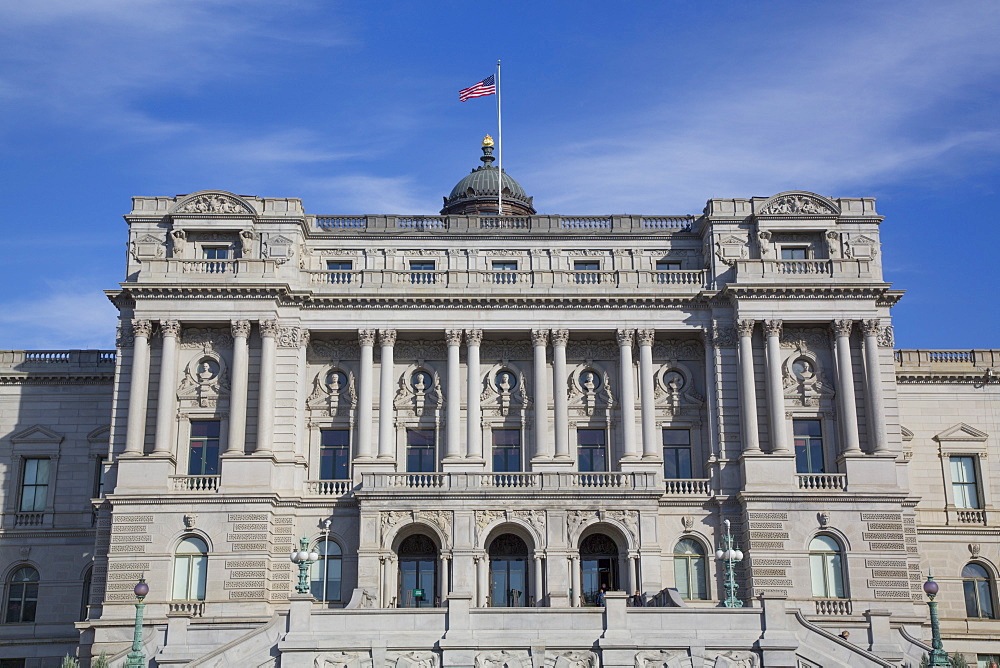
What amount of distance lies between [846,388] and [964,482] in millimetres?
10869

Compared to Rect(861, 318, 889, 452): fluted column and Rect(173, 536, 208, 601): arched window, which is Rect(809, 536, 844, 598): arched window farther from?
Rect(173, 536, 208, 601): arched window

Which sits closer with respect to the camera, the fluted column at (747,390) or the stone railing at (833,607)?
the stone railing at (833,607)

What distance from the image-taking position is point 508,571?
192ft

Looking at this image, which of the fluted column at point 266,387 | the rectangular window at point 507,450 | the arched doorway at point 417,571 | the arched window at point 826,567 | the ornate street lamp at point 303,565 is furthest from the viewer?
the rectangular window at point 507,450

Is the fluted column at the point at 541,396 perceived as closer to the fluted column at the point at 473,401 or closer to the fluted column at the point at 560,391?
the fluted column at the point at 560,391

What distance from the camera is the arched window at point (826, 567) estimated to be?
189 feet

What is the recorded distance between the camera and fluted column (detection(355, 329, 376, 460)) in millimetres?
61625

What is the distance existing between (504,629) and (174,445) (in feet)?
69.7

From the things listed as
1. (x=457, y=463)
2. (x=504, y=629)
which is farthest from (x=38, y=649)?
(x=504, y=629)

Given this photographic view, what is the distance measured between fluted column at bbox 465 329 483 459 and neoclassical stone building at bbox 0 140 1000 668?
20cm

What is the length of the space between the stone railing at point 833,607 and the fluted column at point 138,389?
31.2 m

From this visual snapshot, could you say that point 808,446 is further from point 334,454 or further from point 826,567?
point 334,454

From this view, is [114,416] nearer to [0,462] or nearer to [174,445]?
[174,445]

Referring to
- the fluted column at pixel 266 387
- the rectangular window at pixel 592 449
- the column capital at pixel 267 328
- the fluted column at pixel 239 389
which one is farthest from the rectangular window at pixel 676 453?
the fluted column at pixel 239 389
